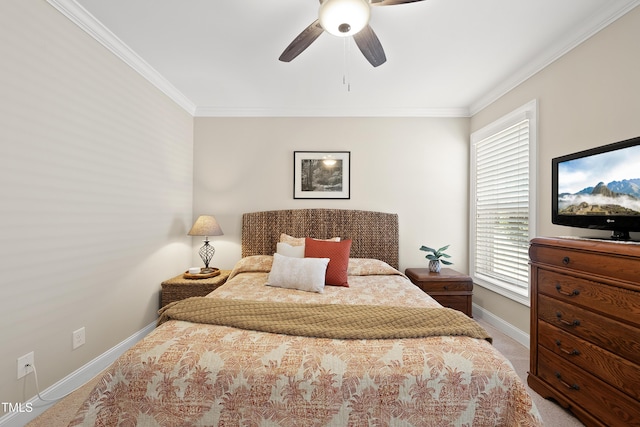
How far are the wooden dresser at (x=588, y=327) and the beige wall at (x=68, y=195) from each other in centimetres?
322

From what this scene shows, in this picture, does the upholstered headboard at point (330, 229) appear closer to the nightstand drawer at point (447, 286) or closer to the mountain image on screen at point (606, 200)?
the nightstand drawer at point (447, 286)

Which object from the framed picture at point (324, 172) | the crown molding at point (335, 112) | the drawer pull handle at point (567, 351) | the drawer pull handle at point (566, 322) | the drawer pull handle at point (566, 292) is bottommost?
the drawer pull handle at point (567, 351)

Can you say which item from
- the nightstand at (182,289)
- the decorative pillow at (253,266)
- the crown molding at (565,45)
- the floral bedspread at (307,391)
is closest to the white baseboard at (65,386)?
the nightstand at (182,289)

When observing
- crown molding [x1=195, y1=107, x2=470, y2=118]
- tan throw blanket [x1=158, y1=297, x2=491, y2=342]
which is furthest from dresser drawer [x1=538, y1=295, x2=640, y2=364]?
crown molding [x1=195, y1=107, x2=470, y2=118]

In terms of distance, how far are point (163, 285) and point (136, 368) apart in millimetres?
1774

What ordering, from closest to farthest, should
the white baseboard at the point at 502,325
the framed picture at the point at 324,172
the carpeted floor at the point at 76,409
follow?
the carpeted floor at the point at 76,409 < the white baseboard at the point at 502,325 < the framed picture at the point at 324,172

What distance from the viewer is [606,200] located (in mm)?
1749

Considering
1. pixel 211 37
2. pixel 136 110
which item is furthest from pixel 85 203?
pixel 211 37

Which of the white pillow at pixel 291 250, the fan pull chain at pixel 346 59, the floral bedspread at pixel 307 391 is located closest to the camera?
the floral bedspread at pixel 307 391

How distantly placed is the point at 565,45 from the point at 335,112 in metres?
2.18

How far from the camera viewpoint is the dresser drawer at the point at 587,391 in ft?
4.46

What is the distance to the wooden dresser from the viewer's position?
136 cm

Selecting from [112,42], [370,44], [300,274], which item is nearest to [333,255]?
[300,274]

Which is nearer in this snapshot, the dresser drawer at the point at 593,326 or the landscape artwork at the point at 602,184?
the dresser drawer at the point at 593,326
